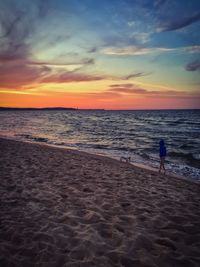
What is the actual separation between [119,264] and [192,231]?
2.32 m

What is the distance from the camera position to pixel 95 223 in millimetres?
5488

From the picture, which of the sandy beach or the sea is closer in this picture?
the sandy beach

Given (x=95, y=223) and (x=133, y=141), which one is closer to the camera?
(x=95, y=223)

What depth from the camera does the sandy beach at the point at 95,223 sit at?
4.23 m

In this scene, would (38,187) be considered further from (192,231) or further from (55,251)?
(192,231)

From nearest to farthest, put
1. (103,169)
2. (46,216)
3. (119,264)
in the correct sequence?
(119,264), (46,216), (103,169)

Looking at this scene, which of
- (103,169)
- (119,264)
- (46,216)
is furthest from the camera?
(103,169)

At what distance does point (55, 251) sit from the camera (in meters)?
4.35

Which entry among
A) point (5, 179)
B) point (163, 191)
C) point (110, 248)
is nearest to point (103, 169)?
point (163, 191)

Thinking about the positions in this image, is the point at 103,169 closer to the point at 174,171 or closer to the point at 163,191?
the point at 163,191

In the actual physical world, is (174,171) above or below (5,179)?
below

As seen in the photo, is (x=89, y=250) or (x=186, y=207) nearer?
(x=89, y=250)

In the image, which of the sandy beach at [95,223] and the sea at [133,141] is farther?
the sea at [133,141]

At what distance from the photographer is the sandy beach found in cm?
423
